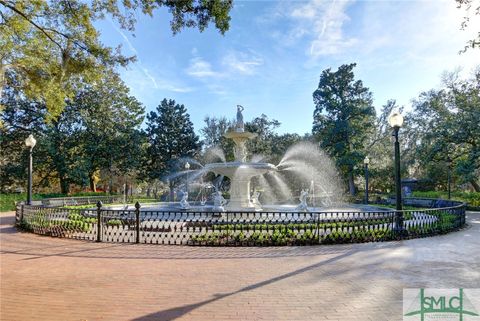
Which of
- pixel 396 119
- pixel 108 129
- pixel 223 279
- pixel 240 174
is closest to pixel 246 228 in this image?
pixel 223 279

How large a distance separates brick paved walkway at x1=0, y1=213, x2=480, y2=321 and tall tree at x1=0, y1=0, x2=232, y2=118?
5312 mm

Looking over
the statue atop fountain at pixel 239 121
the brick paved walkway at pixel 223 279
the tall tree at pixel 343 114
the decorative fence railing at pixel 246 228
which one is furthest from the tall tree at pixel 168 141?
the brick paved walkway at pixel 223 279

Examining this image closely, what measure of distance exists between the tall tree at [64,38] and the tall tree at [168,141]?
30.2 m

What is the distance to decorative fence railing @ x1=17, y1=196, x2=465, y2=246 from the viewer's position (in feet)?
32.4

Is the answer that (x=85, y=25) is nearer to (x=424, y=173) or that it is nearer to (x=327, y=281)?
(x=327, y=281)

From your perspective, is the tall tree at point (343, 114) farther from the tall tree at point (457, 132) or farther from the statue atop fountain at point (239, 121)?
the statue atop fountain at point (239, 121)

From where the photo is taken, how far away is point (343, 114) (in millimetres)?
35438

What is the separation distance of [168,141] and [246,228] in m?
33.8

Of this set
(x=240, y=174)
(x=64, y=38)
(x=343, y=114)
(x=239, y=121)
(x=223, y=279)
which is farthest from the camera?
(x=343, y=114)

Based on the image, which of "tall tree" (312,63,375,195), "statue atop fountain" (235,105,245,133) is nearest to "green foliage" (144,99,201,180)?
"tall tree" (312,63,375,195)

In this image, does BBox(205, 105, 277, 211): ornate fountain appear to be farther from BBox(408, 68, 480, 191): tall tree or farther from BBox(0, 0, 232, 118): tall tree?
BBox(408, 68, 480, 191): tall tree

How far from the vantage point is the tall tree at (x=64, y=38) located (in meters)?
7.26

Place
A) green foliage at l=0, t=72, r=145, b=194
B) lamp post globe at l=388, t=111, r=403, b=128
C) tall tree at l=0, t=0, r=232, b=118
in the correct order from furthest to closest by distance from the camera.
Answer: green foliage at l=0, t=72, r=145, b=194 < lamp post globe at l=388, t=111, r=403, b=128 < tall tree at l=0, t=0, r=232, b=118

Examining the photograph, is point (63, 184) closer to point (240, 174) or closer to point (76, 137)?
point (76, 137)
